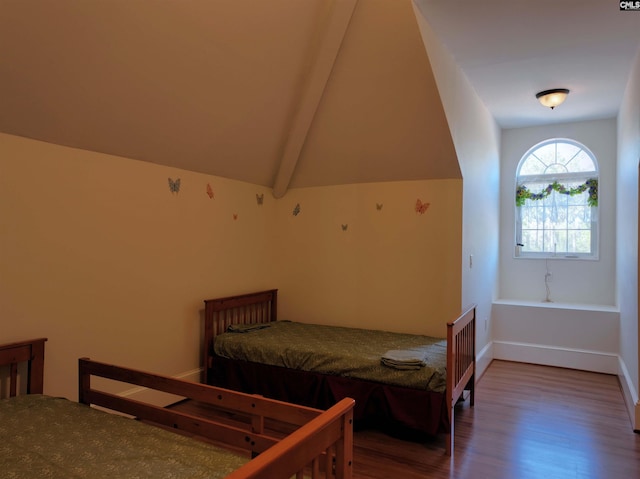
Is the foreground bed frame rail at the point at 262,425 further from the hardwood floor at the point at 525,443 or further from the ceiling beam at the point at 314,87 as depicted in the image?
the ceiling beam at the point at 314,87

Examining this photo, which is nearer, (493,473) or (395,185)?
(493,473)

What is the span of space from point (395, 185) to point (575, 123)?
259cm

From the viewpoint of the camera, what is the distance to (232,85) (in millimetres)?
2975

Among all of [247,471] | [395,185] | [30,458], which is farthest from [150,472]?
[395,185]

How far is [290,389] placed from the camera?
319cm

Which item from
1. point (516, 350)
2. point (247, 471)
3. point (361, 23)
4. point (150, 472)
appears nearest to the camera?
point (247, 471)

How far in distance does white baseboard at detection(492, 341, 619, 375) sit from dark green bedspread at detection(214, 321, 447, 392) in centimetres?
166

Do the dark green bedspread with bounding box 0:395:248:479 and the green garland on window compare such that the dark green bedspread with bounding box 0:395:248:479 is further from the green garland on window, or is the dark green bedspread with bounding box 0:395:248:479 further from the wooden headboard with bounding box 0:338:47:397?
the green garland on window

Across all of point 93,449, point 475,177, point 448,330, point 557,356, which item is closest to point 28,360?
point 93,449

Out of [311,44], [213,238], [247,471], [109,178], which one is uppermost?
[311,44]

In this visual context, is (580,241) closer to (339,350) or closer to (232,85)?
(339,350)

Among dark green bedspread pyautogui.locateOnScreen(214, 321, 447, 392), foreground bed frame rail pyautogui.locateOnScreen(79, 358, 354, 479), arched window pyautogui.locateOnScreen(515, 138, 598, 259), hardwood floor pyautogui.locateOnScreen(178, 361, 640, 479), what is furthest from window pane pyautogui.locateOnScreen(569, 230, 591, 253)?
foreground bed frame rail pyautogui.locateOnScreen(79, 358, 354, 479)

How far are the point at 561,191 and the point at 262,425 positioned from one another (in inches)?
185

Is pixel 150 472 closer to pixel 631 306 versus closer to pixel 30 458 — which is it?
pixel 30 458
